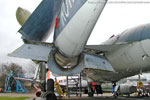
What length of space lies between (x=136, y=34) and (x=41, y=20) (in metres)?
3.36

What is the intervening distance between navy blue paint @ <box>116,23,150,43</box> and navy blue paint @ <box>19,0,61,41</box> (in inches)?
107

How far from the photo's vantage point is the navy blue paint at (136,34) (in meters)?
6.10

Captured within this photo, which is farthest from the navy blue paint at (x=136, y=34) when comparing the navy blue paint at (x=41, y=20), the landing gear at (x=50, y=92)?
the landing gear at (x=50, y=92)

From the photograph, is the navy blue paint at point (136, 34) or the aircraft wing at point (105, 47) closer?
the navy blue paint at point (136, 34)

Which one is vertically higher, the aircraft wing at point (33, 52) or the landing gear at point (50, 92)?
the aircraft wing at point (33, 52)

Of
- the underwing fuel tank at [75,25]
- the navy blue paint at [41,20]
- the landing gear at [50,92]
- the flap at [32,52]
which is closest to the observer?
the underwing fuel tank at [75,25]

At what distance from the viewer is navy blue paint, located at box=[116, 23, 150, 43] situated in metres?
6.10

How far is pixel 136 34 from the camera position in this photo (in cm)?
641

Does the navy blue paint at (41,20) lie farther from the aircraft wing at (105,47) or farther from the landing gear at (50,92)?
the aircraft wing at (105,47)

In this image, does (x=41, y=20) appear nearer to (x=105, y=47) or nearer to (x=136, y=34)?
(x=105, y=47)

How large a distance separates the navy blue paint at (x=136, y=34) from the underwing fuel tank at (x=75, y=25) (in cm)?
233

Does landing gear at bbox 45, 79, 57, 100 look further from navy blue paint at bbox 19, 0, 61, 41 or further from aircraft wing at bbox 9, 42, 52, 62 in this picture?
navy blue paint at bbox 19, 0, 61, 41

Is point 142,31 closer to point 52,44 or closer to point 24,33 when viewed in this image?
point 52,44

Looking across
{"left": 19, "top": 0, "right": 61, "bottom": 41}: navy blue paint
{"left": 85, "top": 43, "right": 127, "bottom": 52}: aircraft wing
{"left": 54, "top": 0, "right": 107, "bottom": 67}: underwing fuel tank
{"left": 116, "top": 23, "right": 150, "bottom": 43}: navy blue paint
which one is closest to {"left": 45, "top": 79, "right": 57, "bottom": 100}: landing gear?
{"left": 54, "top": 0, "right": 107, "bottom": 67}: underwing fuel tank
